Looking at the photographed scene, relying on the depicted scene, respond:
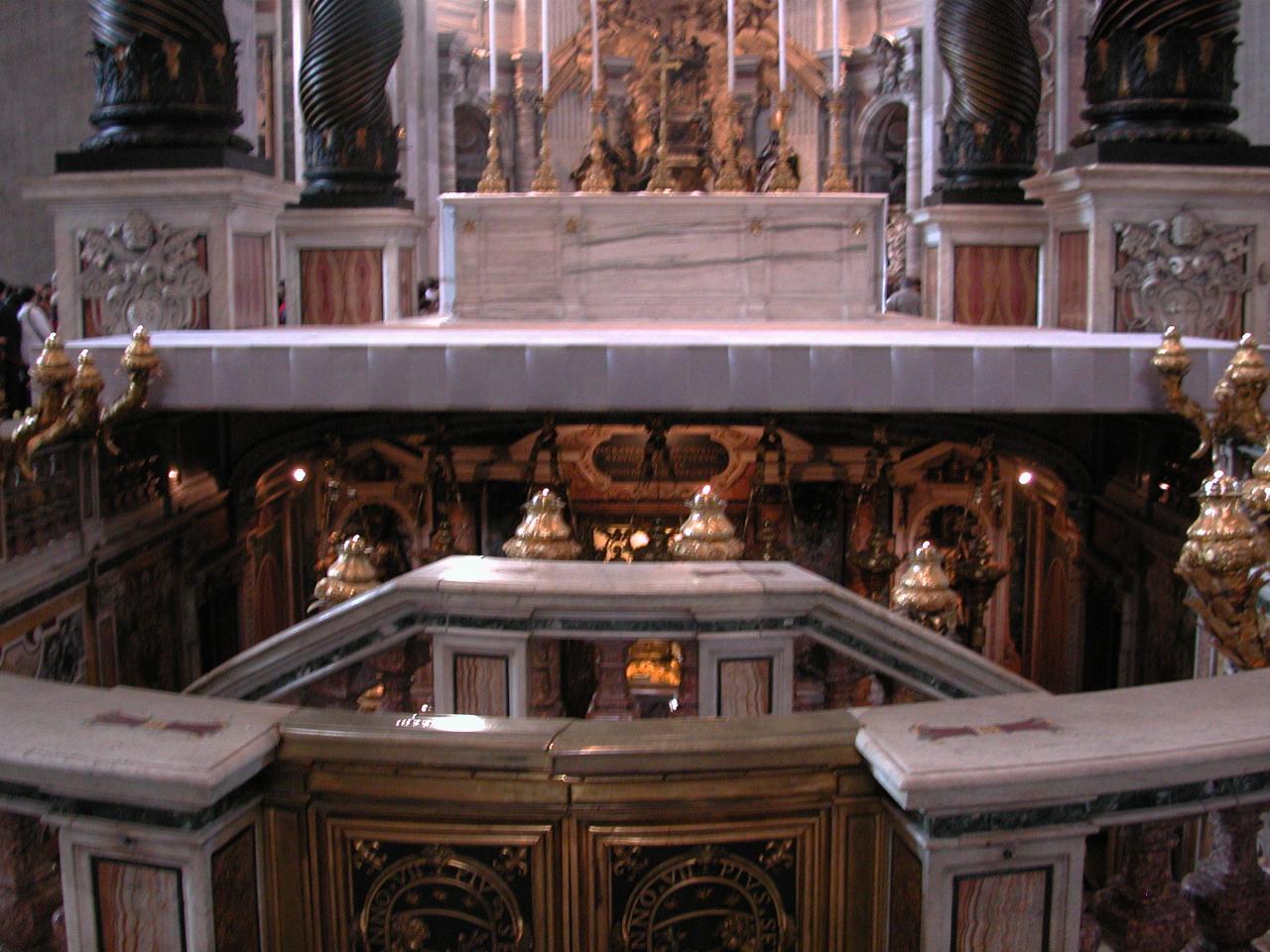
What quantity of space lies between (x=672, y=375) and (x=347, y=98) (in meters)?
5.92

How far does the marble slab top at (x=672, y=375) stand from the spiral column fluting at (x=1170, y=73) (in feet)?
6.01

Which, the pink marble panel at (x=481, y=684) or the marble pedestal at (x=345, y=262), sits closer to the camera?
the pink marble panel at (x=481, y=684)

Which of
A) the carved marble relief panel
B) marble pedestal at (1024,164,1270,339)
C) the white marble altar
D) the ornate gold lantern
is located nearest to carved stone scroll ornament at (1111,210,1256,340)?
marble pedestal at (1024,164,1270,339)

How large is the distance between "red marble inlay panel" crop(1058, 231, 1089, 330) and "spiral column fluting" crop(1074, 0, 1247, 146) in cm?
64

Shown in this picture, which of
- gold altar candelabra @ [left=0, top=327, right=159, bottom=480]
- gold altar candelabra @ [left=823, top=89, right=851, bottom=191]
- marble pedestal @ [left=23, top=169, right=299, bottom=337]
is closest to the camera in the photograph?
gold altar candelabra @ [left=0, top=327, right=159, bottom=480]

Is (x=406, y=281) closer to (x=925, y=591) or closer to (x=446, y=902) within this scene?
(x=925, y=591)

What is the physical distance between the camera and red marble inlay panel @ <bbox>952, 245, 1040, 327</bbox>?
429 inches

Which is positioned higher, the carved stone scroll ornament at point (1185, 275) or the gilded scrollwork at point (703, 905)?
the carved stone scroll ornament at point (1185, 275)

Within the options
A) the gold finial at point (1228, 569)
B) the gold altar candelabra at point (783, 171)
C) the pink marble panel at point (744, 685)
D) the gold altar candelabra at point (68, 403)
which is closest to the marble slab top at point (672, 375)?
the gold altar candelabra at point (68, 403)

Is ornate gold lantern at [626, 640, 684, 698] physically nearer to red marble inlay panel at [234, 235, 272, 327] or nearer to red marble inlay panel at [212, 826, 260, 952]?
red marble inlay panel at [212, 826, 260, 952]

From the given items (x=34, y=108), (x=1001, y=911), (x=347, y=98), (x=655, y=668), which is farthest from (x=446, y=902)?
(x=34, y=108)

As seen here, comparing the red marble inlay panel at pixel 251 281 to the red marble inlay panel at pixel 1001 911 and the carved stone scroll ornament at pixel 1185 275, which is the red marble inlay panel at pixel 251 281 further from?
the red marble inlay panel at pixel 1001 911

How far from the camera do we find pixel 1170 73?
8.66m

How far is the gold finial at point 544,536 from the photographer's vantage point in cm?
542
